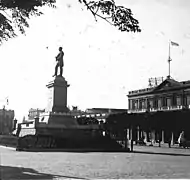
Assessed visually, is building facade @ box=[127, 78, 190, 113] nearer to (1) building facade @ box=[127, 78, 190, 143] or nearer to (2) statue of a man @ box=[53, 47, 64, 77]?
Answer: (1) building facade @ box=[127, 78, 190, 143]

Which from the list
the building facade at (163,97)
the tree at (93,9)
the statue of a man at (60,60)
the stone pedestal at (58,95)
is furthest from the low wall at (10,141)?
the building facade at (163,97)

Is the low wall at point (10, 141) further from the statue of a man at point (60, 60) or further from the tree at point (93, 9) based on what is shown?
the tree at point (93, 9)

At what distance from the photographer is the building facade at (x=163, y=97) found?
73062 millimetres

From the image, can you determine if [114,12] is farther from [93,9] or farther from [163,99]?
[163,99]

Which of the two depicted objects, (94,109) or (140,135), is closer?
(140,135)

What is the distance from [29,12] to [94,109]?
393 ft

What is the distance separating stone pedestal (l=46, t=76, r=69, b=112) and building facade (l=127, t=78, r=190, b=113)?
35.5 m

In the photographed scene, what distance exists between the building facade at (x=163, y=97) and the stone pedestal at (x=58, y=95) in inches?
1400

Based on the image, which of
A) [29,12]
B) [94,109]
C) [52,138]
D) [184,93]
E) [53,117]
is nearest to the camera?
[29,12]

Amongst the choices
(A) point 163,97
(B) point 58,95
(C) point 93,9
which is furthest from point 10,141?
(A) point 163,97

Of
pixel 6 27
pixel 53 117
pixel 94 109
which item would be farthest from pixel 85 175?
pixel 94 109

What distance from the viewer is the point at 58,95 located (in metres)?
35.7

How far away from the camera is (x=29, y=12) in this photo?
229 inches

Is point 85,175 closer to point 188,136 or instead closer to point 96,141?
point 96,141
